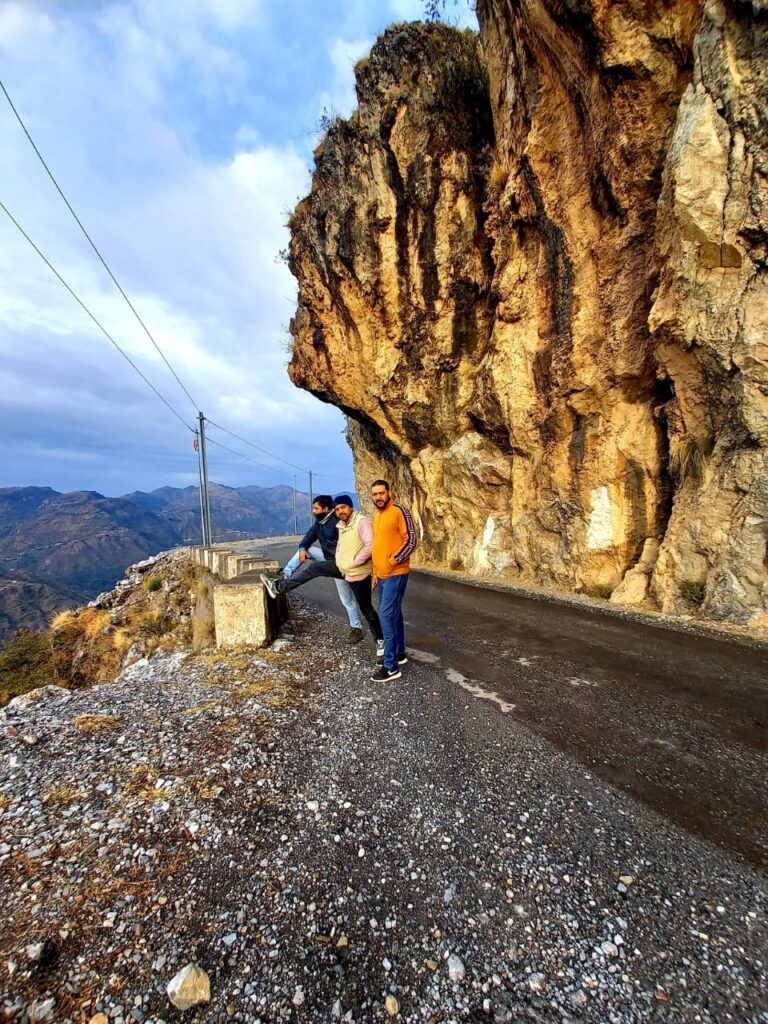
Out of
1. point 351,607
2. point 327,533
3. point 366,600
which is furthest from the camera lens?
point 351,607

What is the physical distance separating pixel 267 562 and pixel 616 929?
24.6ft

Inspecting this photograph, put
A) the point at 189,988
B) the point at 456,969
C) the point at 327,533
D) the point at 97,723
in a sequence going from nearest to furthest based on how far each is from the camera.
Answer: the point at 189,988
the point at 456,969
the point at 97,723
the point at 327,533

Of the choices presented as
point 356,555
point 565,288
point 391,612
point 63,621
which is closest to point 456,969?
point 391,612

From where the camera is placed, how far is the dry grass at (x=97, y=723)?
13.1ft

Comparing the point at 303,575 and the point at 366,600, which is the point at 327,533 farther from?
the point at 366,600

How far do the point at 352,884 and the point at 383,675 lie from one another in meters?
3.02

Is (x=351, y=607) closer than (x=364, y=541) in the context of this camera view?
No

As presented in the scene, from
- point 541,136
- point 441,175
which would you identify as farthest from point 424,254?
point 541,136

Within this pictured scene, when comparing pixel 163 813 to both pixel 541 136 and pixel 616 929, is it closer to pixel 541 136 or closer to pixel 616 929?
pixel 616 929

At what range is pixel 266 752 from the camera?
3.65 meters

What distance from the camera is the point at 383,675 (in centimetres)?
543

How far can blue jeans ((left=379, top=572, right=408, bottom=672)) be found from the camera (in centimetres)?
525

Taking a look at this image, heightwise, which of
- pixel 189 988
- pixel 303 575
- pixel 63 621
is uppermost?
pixel 303 575

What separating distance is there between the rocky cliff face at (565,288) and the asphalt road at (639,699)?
8.93ft
